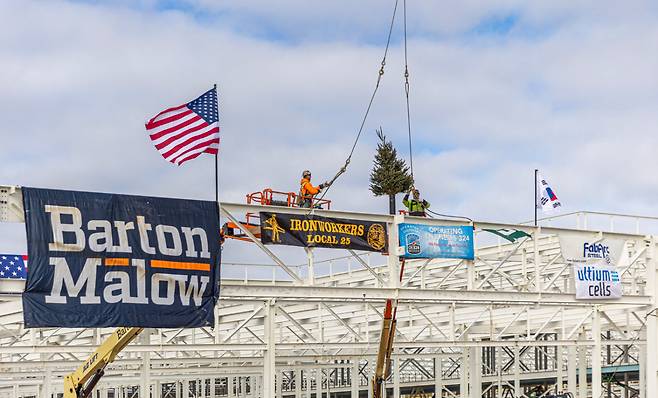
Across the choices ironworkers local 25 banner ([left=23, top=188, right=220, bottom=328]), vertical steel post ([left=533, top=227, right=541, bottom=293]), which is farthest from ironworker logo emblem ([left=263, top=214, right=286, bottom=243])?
vertical steel post ([left=533, top=227, right=541, bottom=293])

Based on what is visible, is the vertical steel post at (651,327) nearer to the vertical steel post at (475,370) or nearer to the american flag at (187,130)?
the vertical steel post at (475,370)

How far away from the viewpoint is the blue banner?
3019cm

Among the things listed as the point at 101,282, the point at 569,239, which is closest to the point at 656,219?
the point at 569,239

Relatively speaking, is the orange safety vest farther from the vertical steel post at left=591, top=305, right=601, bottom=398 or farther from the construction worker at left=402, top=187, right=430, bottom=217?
the vertical steel post at left=591, top=305, right=601, bottom=398

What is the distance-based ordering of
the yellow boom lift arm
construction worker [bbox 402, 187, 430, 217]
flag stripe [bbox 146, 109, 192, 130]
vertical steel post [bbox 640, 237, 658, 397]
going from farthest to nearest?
vertical steel post [bbox 640, 237, 658, 397] < construction worker [bbox 402, 187, 430, 217] < the yellow boom lift arm < flag stripe [bbox 146, 109, 192, 130]

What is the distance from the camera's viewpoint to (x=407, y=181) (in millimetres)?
30000

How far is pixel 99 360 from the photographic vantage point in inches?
1078

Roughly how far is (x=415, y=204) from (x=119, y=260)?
11.2 metres

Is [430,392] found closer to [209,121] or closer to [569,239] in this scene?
[569,239]

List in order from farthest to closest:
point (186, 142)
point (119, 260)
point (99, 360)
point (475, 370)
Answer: point (475, 370)
point (99, 360)
point (186, 142)
point (119, 260)

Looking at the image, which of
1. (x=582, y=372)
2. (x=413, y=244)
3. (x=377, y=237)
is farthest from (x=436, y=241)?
(x=582, y=372)

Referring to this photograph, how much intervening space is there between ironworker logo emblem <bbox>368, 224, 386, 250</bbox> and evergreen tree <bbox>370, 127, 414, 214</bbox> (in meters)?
0.93

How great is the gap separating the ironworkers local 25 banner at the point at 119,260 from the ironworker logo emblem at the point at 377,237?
4937 mm

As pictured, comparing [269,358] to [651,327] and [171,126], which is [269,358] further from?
[651,327]
